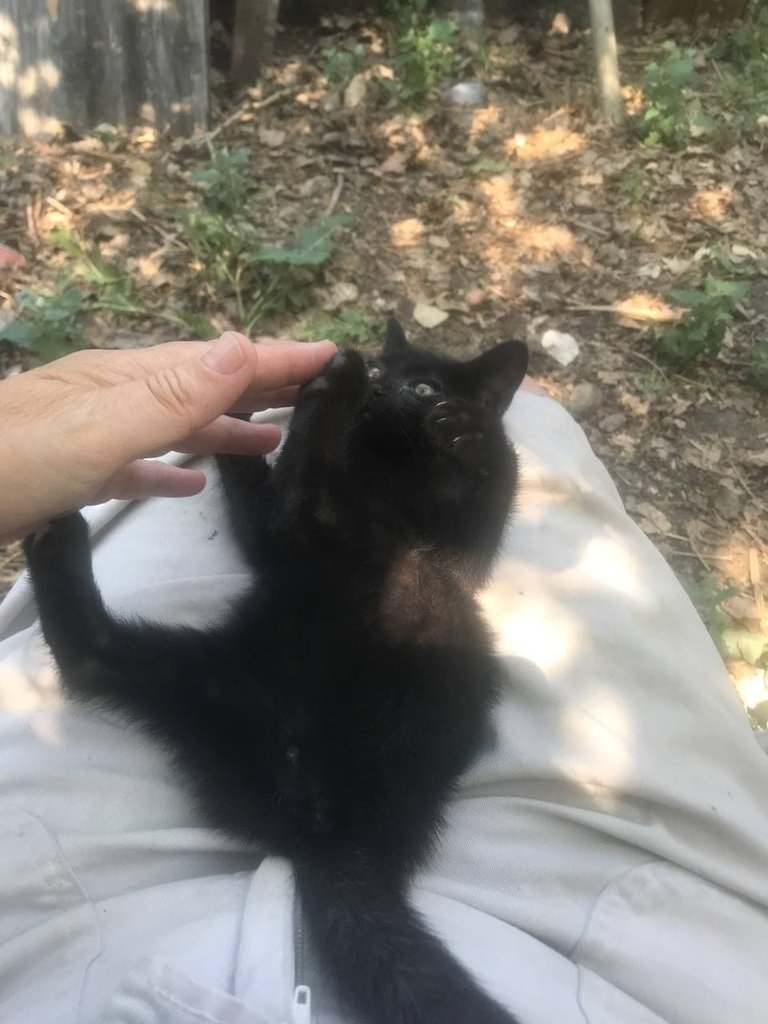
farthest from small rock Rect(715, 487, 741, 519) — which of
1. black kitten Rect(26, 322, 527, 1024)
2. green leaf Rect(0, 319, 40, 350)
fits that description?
green leaf Rect(0, 319, 40, 350)

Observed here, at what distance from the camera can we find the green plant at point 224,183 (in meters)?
4.07

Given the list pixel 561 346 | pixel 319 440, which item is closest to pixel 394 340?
pixel 319 440

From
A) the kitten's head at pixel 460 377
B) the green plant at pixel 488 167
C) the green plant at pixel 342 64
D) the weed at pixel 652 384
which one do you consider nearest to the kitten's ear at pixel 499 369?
the kitten's head at pixel 460 377

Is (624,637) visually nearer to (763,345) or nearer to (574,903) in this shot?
(574,903)

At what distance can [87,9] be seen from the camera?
415 cm

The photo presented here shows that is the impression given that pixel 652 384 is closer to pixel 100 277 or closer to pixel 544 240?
pixel 544 240

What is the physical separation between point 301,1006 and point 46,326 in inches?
121

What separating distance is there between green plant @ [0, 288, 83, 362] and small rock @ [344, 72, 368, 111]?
230 cm

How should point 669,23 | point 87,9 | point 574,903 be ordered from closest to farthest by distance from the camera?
point 574,903
point 87,9
point 669,23

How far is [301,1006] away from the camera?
5.00ft

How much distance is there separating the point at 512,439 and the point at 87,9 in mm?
3509

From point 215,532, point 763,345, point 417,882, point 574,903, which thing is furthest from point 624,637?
point 763,345

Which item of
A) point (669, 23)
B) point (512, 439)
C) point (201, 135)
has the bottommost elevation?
point (512, 439)

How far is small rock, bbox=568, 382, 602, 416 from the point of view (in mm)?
3672
